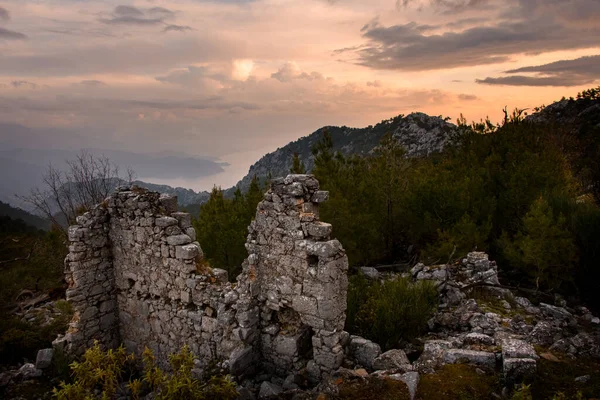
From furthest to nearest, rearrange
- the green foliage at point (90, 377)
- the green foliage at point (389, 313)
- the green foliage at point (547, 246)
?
the green foliage at point (547, 246) < the green foliage at point (389, 313) < the green foliage at point (90, 377)

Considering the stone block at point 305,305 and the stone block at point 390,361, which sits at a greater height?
the stone block at point 305,305

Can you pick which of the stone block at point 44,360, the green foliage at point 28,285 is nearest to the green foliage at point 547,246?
the stone block at point 44,360

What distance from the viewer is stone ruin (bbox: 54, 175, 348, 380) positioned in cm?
577

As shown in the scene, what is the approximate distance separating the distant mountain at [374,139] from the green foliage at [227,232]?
26743 mm

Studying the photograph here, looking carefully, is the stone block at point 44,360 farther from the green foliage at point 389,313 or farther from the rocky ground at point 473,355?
the green foliage at point 389,313

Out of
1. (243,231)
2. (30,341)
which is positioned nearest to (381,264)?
(243,231)

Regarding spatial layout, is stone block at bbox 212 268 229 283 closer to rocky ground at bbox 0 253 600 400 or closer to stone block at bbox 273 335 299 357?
stone block at bbox 273 335 299 357

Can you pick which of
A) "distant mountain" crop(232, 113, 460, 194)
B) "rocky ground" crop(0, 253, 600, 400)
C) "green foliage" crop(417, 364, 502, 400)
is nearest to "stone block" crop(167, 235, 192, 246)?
"rocky ground" crop(0, 253, 600, 400)

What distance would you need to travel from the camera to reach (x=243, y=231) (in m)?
11.5

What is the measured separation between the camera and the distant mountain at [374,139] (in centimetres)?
6319

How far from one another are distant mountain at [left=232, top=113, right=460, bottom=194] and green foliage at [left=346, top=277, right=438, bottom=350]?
106 feet

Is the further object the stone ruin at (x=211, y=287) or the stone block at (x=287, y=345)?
the stone block at (x=287, y=345)

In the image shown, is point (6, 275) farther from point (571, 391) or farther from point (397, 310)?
point (571, 391)

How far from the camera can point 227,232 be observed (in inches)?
446
